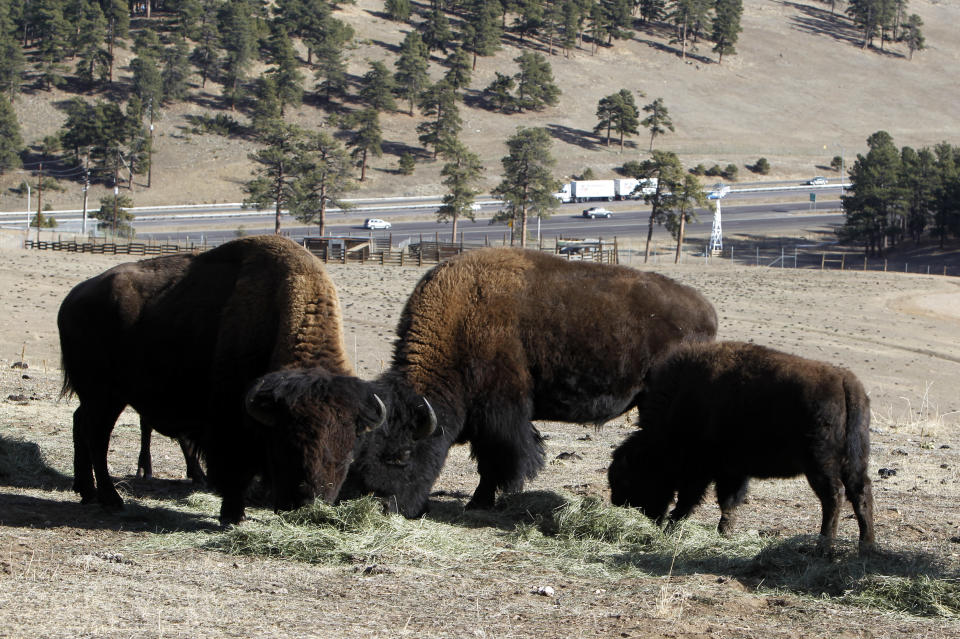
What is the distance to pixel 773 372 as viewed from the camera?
9305 millimetres

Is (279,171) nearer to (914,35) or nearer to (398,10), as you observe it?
(398,10)

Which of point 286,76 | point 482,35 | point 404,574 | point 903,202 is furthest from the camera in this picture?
point 482,35

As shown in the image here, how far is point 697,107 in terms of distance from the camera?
469ft

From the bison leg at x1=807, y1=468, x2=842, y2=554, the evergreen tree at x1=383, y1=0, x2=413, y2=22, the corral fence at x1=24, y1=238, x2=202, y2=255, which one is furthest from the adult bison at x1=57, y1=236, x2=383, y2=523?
the evergreen tree at x1=383, y1=0, x2=413, y2=22

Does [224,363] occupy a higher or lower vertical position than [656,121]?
lower

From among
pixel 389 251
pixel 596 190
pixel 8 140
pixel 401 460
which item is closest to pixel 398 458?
pixel 401 460

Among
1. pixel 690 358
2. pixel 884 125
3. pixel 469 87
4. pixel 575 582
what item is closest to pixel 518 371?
pixel 690 358

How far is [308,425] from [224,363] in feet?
5.51

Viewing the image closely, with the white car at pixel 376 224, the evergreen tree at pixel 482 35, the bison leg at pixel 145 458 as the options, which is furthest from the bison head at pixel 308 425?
the evergreen tree at pixel 482 35

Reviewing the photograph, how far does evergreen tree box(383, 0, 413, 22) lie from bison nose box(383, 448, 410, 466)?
5959 inches

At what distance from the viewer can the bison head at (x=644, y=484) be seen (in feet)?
32.4

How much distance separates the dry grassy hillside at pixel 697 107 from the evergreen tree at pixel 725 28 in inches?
90.2

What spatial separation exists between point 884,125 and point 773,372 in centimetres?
14815

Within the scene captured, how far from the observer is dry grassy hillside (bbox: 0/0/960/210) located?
348 feet
